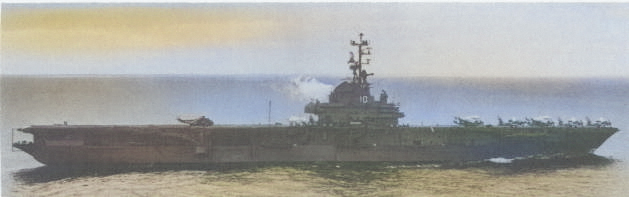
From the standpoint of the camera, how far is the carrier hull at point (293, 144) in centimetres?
780

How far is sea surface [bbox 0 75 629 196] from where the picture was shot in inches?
284

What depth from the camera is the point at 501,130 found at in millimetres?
7777

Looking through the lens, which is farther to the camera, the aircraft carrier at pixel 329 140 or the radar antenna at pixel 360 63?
the aircraft carrier at pixel 329 140

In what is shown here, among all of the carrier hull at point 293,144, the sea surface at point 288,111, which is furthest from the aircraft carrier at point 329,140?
the sea surface at point 288,111

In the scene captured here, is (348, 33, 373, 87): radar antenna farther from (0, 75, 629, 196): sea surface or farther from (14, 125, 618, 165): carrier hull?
(14, 125, 618, 165): carrier hull

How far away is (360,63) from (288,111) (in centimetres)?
86

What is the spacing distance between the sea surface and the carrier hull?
1.00ft

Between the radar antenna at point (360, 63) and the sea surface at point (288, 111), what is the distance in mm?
153

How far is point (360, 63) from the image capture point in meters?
7.29

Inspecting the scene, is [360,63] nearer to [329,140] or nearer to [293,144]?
[329,140]

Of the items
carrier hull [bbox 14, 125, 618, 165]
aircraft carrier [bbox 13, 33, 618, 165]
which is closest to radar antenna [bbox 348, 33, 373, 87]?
aircraft carrier [bbox 13, 33, 618, 165]

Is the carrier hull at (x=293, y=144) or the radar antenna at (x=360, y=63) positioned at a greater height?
the radar antenna at (x=360, y=63)

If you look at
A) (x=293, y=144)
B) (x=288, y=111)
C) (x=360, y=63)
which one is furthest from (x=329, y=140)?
(x=360, y=63)

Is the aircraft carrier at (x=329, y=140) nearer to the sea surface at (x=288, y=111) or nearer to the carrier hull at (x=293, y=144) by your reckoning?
the carrier hull at (x=293, y=144)
